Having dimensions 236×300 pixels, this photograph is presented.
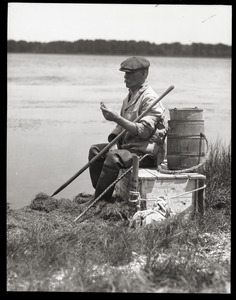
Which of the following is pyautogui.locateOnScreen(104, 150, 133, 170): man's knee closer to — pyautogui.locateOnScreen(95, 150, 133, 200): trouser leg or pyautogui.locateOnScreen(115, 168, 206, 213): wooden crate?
pyautogui.locateOnScreen(95, 150, 133, 200): trouser leg

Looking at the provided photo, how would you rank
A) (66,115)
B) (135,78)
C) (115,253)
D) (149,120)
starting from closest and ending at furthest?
(115,253) → (149,120) → (135,78) → (66,115)

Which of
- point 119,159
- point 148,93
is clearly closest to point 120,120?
point 119,159

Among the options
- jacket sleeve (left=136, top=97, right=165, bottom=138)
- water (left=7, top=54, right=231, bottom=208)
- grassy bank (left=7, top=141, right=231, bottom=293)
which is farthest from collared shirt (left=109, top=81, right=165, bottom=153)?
water (left=7, top=54, right=231, bottom=208)

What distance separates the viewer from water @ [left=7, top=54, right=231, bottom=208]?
10.7 m

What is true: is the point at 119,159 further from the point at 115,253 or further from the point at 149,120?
the point at 115,253

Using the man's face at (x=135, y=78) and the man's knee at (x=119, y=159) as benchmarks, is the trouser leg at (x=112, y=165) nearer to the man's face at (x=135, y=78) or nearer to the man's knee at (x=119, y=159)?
the man's knee at (x=119, y=159)

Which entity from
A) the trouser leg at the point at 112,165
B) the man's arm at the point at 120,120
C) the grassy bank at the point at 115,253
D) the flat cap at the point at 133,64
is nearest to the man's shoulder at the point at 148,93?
the flat cap at the point at 133,64

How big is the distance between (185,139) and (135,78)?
3.38 ft

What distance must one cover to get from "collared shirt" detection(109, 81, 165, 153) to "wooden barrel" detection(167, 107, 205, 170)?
22cm

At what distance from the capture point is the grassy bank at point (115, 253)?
4.48m

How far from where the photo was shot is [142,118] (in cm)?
655

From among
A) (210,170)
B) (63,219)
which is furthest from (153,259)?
(210,170)
